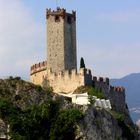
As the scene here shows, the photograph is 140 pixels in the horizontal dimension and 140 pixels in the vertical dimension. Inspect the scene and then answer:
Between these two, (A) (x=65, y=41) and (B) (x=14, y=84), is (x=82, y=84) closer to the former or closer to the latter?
(A) (x=65, y=41)

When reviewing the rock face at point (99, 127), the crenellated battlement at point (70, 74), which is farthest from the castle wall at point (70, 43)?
the rock face at point (99, 127)

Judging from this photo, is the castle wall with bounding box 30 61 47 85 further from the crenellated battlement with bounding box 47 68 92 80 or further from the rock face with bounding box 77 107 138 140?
the rock face with bounding box 77 107 138 140

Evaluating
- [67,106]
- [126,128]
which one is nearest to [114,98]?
[126,128]

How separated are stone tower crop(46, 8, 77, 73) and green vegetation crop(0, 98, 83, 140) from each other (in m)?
35.6

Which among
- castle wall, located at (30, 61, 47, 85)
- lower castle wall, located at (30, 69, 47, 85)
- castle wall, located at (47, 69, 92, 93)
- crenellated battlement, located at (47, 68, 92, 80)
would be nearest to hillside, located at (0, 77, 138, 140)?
castle wall, located at (47, 69, 92, 93)

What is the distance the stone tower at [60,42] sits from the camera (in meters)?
109

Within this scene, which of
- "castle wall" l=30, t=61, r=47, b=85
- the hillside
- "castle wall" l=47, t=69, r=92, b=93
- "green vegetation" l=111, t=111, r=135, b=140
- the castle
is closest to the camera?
the hillside

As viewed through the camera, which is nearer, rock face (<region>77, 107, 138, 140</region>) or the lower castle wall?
rock face (<region>77, 107, 138, 140</region>)

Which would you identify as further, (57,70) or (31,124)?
(57,70)

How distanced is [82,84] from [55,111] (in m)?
31.4

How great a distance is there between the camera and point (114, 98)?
356ft

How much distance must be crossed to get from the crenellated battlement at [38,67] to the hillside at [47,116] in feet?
94.0

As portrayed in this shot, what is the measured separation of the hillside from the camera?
6862 centimetres

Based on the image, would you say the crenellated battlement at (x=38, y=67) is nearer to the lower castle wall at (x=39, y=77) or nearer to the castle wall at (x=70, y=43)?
the lower castle wall at (x=39, y=77)
